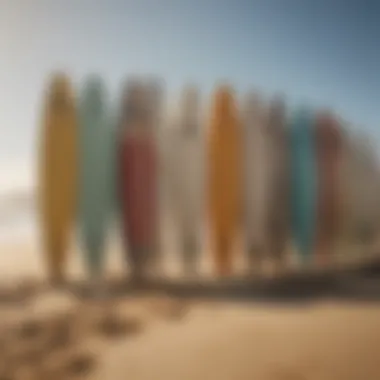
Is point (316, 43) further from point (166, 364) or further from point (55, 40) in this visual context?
point (166, 364)

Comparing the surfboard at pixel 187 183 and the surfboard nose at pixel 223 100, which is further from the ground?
the surfboard nose at pixel 223 100

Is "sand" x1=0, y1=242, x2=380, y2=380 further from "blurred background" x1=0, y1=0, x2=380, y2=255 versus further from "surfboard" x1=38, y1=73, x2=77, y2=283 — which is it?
"blurred background" x1=0, y1=0, x2=380, y2=255

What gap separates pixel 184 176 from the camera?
130 centimetres

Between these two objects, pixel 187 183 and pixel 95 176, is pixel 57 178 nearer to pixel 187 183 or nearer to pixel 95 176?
pixel 95 176

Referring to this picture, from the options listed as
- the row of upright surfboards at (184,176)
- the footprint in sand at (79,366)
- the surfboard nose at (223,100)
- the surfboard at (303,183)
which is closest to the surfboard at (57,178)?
the row of upright surfboards at (184,176)

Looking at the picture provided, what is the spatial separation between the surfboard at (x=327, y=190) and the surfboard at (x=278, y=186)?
5 cm

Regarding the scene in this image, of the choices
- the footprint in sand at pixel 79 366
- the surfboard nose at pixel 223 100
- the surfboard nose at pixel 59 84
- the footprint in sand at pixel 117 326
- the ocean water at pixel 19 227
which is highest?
the surfboard nose at pixel 59 84

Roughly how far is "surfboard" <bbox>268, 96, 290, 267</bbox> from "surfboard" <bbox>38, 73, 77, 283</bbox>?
33 cm

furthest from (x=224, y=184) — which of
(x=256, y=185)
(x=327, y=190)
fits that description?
(x=327, y=190)

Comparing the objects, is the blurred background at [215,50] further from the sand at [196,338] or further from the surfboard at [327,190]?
the sand at [196,338]

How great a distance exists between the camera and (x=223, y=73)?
1345 millimetres

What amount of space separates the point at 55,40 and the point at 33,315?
0.47 metres

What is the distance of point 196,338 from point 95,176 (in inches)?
12.2

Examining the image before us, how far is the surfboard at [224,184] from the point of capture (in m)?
1.30
